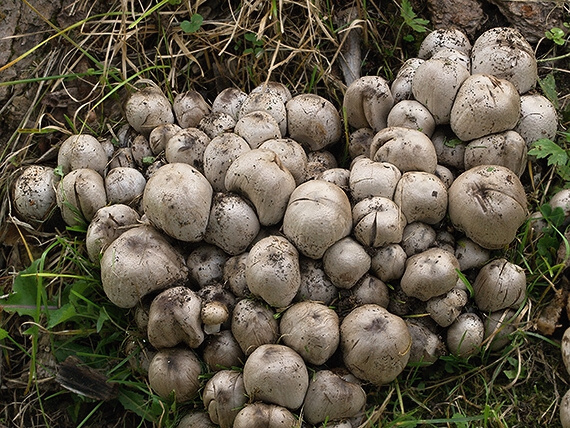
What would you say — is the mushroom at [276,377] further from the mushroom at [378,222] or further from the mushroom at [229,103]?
the mushroom at [229,103]

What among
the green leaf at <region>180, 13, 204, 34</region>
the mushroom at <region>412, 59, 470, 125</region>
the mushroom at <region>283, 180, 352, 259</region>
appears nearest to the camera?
the mushroom at <region>283, 180, 352, 259</region>

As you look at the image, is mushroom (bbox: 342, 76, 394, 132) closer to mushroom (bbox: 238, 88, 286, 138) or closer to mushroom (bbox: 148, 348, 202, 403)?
mushroom (bbox: 238, 88, 286, 138)

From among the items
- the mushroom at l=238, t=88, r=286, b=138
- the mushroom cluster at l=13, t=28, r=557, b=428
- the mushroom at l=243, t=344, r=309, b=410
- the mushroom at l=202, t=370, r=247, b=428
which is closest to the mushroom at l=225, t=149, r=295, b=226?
the mushroom cluster at l=13, t=28, r=557, b=428

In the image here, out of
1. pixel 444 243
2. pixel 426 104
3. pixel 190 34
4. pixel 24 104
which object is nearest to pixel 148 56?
pixel 190 34

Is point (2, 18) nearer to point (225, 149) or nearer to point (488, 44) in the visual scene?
point (225, 149)

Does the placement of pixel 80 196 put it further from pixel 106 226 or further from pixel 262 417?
pixel 262 417

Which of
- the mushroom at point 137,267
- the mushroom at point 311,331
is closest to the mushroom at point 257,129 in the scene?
the mushroom at point 137,267
